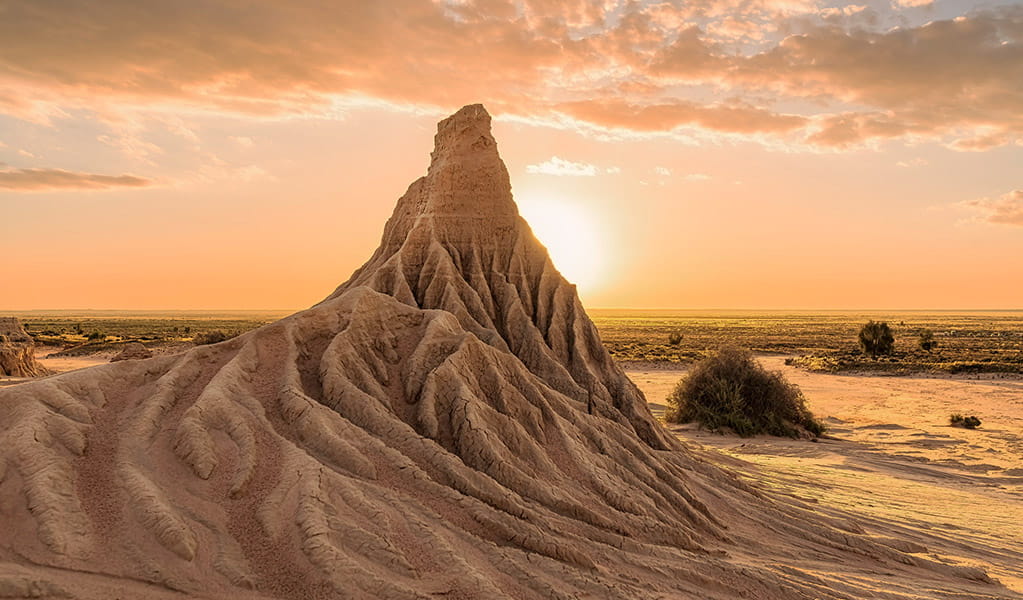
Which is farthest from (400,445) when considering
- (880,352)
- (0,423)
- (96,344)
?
(880,352)

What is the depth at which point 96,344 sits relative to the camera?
64188 millimetres

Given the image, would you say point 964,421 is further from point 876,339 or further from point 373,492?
point 373,492

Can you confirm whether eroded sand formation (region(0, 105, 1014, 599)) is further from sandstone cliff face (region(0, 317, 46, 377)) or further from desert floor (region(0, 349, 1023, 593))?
sandstone cliff face (region(0, 317, 46, 377))

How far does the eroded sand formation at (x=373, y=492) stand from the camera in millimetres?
7590

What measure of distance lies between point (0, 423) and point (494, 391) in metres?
8.45

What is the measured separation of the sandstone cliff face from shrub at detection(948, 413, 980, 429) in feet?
187

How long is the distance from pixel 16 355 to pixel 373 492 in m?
40.4

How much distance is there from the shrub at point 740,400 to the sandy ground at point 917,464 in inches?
39.1

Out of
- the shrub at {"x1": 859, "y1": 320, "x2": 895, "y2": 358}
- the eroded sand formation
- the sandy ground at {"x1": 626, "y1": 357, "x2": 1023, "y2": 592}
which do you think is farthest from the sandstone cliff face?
the shrub at {"x1": 859, "y1": 320, "x2": 895, "y2": 358}

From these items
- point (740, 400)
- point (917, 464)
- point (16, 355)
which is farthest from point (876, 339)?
point (16, 355)

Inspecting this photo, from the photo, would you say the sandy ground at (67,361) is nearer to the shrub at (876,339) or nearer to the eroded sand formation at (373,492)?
the eroded sand formation at (373,492)

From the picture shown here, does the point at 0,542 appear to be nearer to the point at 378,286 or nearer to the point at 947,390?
the point at 378,286

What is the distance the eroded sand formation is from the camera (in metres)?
7.59

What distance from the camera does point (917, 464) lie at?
26.3m
